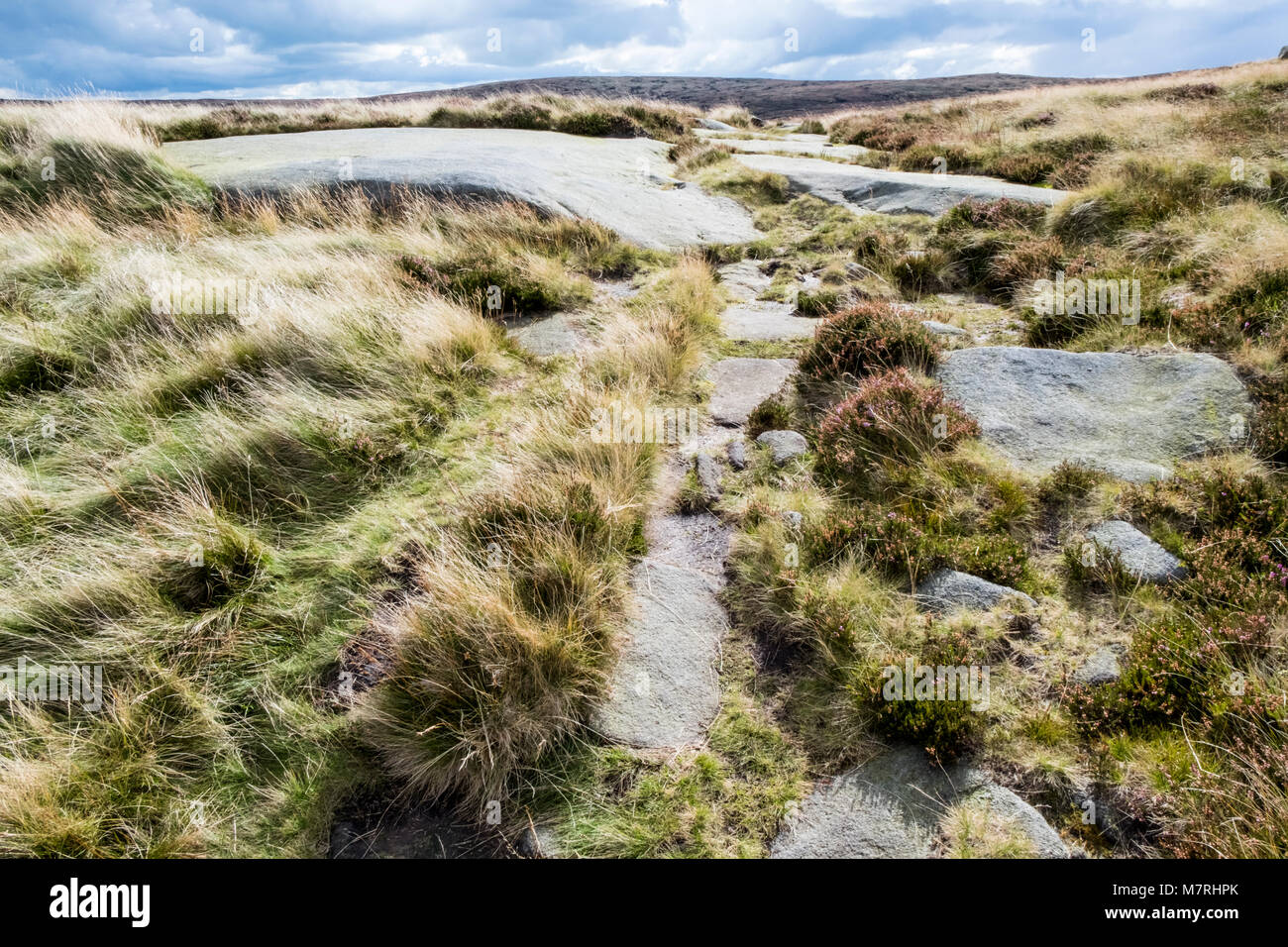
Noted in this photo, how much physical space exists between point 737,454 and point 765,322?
3.49 metres

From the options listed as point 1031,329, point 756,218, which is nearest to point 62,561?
point 1031,329

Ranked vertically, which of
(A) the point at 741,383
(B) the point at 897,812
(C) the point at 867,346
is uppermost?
(C) the point at 867,346

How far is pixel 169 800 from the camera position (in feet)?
10.6

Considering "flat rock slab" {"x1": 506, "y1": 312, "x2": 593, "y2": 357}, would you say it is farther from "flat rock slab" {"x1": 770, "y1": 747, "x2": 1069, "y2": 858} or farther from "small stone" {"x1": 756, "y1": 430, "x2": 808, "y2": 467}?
"flat rock slab" {"x1": 770, "y1": 747, "x2": 1069, "y2": 858}

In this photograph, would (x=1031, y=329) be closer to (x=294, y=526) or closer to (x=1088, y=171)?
(x=1088, y=171)

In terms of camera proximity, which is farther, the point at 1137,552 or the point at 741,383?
the point at 741,383

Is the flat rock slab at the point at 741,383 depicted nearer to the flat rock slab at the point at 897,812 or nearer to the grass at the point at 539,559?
the grass at the point at 539,559

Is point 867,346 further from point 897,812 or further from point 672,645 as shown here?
point 897,812

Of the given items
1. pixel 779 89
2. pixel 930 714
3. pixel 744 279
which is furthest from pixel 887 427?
pixel 779 89

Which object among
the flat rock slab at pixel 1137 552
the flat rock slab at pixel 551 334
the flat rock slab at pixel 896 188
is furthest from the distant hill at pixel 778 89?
the flat rock slab at pixel 1137 552

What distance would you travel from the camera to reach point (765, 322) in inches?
348

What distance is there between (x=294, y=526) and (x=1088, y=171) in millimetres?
14527
